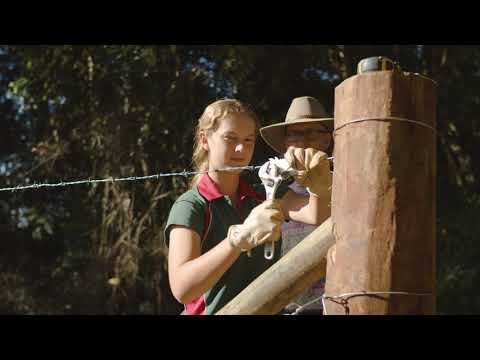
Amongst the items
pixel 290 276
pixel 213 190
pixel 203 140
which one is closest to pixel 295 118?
pixel 203 140

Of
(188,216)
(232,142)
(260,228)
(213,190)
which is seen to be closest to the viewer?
(260,228)

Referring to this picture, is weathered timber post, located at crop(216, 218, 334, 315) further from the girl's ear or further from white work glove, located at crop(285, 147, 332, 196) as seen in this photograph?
the girl's ear

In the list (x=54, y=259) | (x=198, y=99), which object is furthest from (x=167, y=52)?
(x=54, y=259)

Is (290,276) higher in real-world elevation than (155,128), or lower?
lower

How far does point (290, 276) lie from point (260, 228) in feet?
0.64

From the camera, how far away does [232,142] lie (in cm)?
329

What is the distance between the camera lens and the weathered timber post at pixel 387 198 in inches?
91.0

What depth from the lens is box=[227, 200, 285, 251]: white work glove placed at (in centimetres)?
271

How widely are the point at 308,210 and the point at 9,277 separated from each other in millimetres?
7024

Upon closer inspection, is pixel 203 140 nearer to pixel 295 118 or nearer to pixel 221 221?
pixel 221 221

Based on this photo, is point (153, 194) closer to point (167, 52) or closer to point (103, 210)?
point (103, 210)

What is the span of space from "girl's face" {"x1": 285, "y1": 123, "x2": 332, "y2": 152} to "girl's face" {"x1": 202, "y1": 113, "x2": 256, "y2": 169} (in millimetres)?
494

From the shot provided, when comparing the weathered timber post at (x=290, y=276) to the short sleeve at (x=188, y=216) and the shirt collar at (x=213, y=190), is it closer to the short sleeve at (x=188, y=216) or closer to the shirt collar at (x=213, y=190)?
the short sleeve at (x=188, y=216)

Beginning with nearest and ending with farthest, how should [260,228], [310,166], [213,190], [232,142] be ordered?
1. [260,228]
2. [310,166]
3. [213,190]
4. [232,142]
